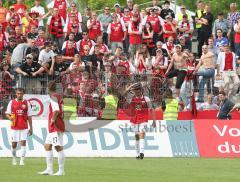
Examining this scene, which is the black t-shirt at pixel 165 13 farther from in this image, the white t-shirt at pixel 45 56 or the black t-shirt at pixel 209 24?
the white t-shirt at pixel 45 56

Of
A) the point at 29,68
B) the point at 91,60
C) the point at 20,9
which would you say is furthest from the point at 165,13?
the point at 29,68

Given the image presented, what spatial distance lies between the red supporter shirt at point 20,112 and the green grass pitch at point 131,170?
3.42 feet

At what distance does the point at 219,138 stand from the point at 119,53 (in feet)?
18.6

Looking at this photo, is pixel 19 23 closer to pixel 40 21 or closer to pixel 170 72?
pixel 40 21

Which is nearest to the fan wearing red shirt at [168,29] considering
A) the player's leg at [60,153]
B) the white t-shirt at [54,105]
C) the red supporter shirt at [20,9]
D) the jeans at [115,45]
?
the jeans at [115,45]

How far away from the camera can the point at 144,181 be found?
1770 centimetres

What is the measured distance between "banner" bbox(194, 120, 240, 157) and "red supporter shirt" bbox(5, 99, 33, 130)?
6.16 metres

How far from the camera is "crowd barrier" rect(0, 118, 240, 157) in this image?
26.4 metres

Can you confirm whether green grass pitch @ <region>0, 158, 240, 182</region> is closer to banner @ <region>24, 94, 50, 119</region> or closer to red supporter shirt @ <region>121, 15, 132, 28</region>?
banner @ <region>24, 94, 50, 119</region>

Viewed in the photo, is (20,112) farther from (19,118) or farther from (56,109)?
(56,109)

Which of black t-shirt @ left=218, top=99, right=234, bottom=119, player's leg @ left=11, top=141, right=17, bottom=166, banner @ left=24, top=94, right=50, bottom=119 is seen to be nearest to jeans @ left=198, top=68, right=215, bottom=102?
black t-shirt @ left=218, top=99, right=234, bottom=119

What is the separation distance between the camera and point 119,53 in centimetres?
3045

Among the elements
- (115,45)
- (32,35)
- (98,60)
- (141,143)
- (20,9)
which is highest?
(20,9)

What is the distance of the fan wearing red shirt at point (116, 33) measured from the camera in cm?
3225
